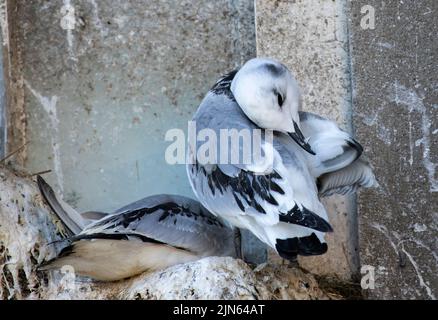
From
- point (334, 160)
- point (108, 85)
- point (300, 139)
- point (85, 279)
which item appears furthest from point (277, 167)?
point (108, 85)

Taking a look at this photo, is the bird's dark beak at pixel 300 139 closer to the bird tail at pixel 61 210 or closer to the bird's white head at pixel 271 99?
the bird's white head at pixel 271 99

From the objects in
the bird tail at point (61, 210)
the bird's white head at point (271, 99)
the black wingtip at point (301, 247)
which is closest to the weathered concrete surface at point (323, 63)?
the bird's white head at point (271, 99)

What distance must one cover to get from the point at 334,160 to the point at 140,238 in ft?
2.03

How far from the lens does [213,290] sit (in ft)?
9.16

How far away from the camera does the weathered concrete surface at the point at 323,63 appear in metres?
3.29

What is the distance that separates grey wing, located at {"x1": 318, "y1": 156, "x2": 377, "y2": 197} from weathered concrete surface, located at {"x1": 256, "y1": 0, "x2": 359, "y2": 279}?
204 millimetres

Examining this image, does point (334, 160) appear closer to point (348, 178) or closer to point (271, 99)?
point (348, 178)

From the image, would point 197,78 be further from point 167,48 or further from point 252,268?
point 252,268

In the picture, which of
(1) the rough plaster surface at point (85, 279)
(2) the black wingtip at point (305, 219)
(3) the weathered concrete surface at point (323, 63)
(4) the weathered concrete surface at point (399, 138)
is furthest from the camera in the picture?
(3) the weathered concrete surface at point (323, 63)

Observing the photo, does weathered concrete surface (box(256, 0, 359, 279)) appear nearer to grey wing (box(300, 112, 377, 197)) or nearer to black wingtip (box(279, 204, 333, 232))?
grey wing (box(300, 112, 377, 197))

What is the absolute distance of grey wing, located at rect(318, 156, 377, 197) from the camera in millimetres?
3072

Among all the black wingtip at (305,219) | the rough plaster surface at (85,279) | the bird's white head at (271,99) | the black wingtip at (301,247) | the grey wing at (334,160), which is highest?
the bird's white head at (271,99)

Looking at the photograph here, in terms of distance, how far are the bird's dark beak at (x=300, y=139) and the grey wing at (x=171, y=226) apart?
46 centimetres
